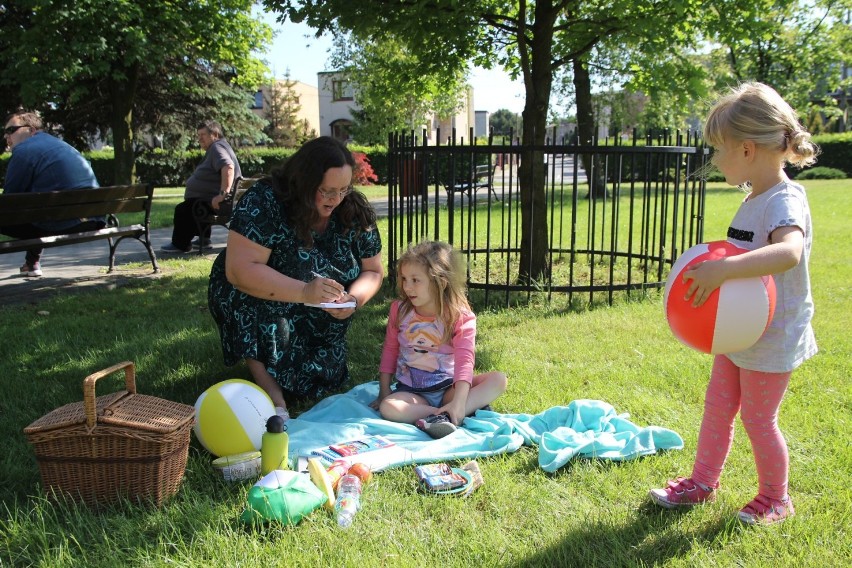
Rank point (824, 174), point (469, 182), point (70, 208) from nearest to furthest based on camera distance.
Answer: point (469, 182), point (70, 208), point (824, 174)

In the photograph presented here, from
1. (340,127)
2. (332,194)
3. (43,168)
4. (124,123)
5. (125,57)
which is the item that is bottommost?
(332,194)

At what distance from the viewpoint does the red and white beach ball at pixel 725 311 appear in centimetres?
236

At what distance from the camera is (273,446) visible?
288cm

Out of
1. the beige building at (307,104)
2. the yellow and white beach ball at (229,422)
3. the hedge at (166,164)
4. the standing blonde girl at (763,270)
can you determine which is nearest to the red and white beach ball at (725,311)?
the standing blonde girl at (763,270)

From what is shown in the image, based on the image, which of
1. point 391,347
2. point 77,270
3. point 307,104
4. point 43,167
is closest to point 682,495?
point 391,347

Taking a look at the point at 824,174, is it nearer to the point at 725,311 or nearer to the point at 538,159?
the point at 538,159

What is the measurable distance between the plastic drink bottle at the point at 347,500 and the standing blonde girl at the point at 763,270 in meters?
1.21

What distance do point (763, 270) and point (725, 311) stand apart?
179mm

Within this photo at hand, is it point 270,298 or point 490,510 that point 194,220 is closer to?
point 270,298

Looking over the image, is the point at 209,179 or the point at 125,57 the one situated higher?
the point at 125,57

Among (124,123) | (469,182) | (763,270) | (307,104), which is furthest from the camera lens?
(307,104)

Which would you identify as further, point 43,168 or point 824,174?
point 824,174

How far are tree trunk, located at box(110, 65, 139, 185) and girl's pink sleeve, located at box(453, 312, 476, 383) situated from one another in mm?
16139

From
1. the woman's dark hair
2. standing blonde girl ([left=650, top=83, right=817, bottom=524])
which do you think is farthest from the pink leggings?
the woman's dark hair
